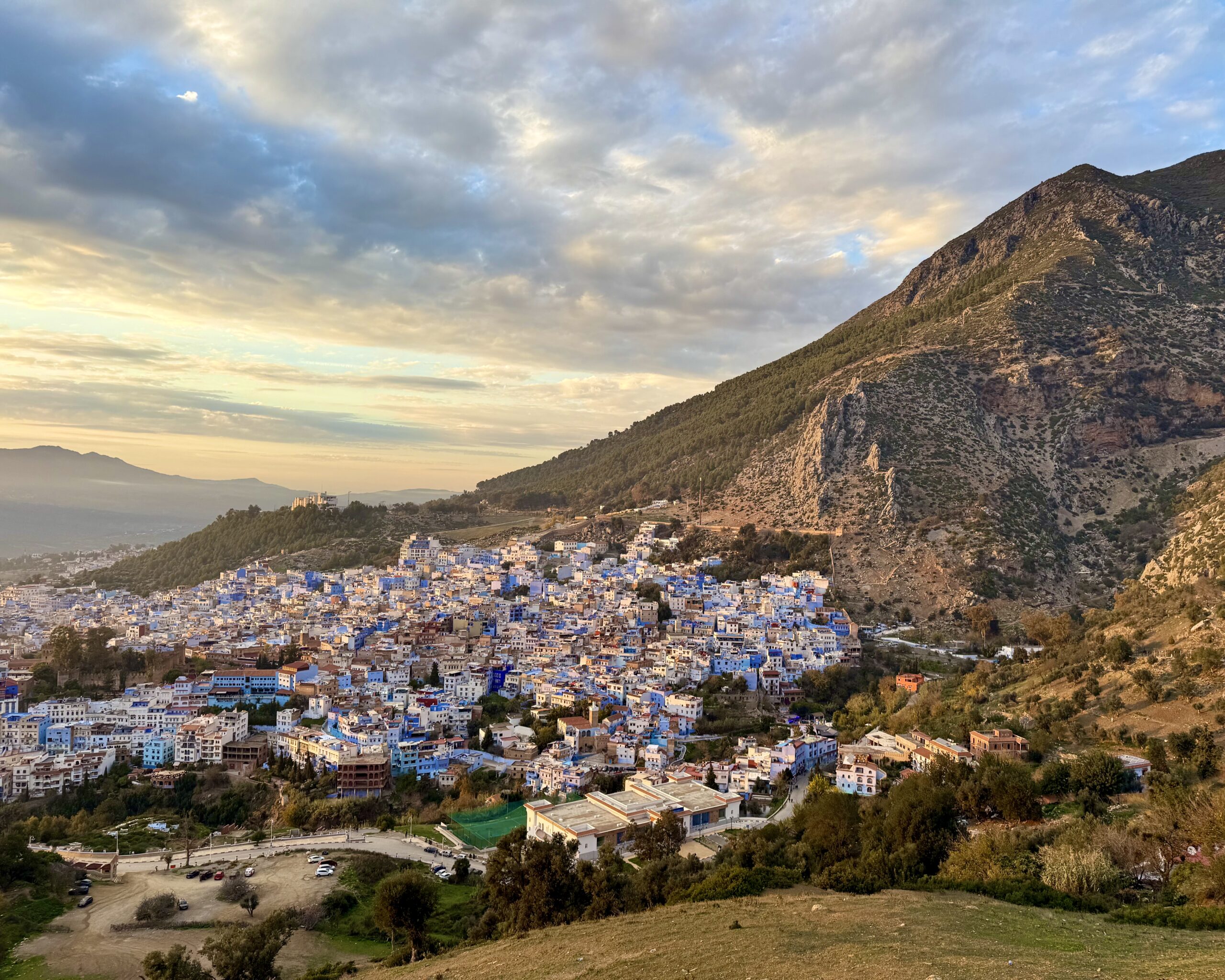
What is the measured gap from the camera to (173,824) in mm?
27922

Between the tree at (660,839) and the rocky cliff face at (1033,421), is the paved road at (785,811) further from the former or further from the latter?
the rocky cliff face at (1033,421)

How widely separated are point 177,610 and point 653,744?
37.7m

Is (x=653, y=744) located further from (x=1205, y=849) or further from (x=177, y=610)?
(x=177, y=610)

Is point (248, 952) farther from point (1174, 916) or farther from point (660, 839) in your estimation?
point (1174, 916)

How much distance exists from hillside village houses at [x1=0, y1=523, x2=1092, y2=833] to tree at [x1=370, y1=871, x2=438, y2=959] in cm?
503

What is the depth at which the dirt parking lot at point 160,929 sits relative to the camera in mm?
18109

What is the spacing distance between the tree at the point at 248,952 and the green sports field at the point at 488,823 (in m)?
8.65

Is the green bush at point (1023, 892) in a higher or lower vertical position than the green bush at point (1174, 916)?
lower

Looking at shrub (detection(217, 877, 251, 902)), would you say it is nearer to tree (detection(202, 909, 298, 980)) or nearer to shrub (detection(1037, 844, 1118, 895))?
tree (detection(202, 909, 298, 980))

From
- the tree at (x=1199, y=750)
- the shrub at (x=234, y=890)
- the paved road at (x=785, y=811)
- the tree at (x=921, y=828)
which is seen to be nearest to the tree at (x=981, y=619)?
the paved road at (x=785, y=811)

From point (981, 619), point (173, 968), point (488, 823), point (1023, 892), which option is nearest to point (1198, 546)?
point (981, 619)

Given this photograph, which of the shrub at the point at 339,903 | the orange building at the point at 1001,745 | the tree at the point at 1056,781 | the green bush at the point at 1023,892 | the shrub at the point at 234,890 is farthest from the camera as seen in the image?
the orange building at the point at 1001,745

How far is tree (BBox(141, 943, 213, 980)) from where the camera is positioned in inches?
595

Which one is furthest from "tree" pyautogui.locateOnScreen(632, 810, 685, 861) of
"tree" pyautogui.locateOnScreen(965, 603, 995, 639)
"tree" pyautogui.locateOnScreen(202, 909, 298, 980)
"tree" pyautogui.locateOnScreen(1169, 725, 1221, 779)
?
"tree" pyautogui.locateOnScreen(965, 603, 995, 639)
